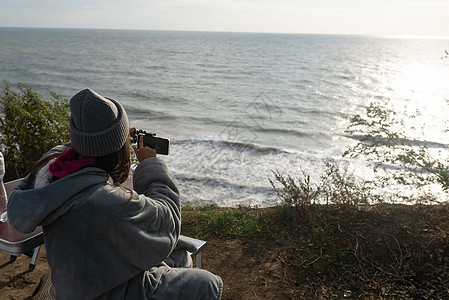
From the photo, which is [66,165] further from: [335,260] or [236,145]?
[236,145]

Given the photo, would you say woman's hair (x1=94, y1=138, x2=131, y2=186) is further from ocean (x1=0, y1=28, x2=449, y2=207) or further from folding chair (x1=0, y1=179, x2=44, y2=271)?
ocean (x1=0, y1=28, x2=449, y2=207)

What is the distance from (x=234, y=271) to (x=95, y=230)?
2771 millimetres

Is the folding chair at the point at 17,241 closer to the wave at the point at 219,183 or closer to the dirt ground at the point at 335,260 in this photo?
the dirt ground at the point at 335,260

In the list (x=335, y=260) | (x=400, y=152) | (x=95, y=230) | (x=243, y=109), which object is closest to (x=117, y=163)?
(x=95, y=230)

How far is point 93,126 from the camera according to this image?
64.6 inches

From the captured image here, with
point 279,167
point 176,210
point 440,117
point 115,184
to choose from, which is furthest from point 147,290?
point 440,117

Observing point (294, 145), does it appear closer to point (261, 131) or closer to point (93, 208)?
point (261, 131)

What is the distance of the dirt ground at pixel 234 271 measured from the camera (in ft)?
12.1

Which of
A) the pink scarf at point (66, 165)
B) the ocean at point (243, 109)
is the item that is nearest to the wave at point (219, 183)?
the ocean at point (243, 109)

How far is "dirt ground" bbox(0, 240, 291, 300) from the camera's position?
369cm

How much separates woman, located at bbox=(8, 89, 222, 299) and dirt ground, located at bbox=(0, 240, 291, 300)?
2145mm

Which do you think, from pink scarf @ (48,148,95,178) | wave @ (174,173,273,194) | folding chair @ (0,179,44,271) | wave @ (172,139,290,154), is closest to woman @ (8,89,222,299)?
pink scarf @ (48,148,95,178)

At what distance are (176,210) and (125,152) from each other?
0.39 metres

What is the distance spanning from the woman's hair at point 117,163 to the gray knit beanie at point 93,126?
50mm
